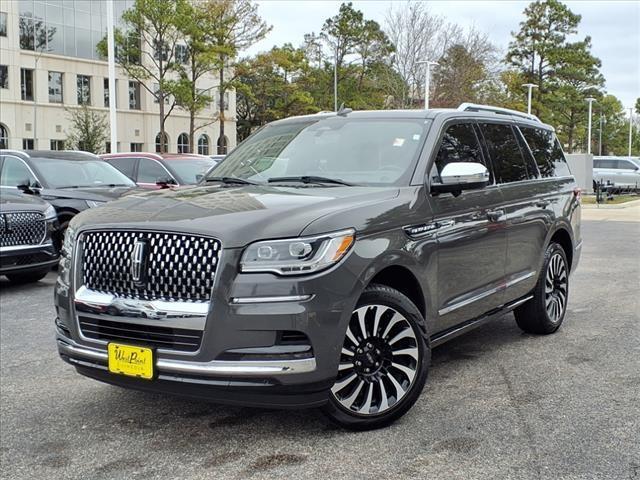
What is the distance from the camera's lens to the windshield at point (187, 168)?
13680 mm

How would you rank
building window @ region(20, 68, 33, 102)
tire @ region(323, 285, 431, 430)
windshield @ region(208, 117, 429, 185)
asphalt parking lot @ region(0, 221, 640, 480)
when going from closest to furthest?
asphalt parking lot @ region(0, 221, 640, 480), tire @ region(323, 285, 431, 430), windshield @ region(208, 117, 429, 185), building window @ region(20, 68, 33, 102)

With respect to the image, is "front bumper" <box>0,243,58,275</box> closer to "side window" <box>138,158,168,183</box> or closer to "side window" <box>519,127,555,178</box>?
"side window" <box>138,158,168,183</box>

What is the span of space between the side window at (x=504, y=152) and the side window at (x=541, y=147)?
12.6 inches

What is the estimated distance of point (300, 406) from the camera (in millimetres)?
3504

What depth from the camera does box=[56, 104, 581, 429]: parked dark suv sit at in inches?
134

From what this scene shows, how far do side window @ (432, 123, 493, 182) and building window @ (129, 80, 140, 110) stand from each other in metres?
52.3

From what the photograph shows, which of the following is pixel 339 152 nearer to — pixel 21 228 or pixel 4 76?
pixel 21 228

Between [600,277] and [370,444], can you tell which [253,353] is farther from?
[600,277]

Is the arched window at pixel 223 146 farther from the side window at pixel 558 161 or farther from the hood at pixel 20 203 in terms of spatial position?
the side window at pixel 558 161

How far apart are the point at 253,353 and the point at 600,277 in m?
7.31

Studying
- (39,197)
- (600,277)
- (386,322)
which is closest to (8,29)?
(39,197)

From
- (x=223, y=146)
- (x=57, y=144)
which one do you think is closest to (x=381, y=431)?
(x=57, y=144)

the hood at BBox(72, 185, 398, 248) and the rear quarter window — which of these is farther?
the rear quarter window

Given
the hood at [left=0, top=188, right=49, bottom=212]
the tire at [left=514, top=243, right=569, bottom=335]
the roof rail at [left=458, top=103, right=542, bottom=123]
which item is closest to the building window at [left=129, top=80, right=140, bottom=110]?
the hood at [left=0, top=188, right=49, bottom=212]
